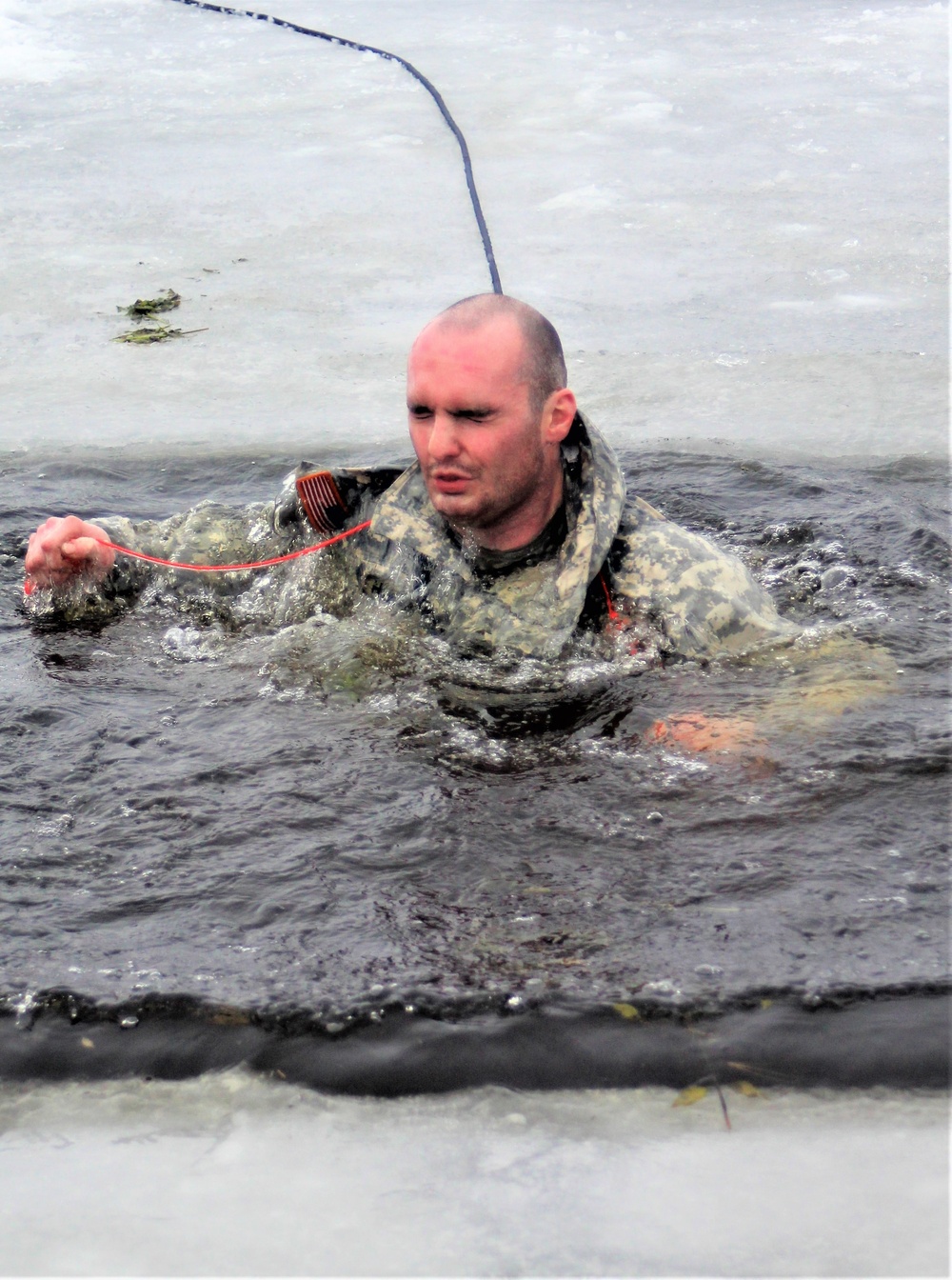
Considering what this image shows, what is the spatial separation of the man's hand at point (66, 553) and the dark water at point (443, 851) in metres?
0.15

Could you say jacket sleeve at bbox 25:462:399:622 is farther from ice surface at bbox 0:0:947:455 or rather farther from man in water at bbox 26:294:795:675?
ice surface at bbox 0:0:947:455

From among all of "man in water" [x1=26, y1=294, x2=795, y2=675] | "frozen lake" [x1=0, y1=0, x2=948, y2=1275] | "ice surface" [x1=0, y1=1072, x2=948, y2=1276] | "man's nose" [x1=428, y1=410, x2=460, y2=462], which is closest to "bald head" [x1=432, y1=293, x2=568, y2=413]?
"man in water" [x1=26, y1=294, x2=795, y2=675]

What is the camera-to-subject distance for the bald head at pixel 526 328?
10.2 ft

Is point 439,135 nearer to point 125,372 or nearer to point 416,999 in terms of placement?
point 125,372

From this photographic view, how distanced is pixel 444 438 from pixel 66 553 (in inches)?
44.4

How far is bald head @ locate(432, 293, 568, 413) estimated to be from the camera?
3100mm

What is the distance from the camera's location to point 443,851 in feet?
8.38

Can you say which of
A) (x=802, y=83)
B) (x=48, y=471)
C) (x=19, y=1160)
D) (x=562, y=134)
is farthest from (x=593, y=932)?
(x=802, y=83)

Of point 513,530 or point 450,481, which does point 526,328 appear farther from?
point 513,530

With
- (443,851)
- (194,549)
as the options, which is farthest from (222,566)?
(443,851)

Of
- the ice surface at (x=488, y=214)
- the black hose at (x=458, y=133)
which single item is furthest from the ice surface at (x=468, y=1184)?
the ice surface at (x=488, y=214)

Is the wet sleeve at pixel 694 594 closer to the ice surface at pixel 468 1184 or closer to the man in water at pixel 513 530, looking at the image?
the man in water at pixel 513 530

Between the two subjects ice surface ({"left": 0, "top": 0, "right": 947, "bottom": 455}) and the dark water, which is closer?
the dark water

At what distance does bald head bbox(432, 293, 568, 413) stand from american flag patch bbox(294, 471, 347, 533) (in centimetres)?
59
